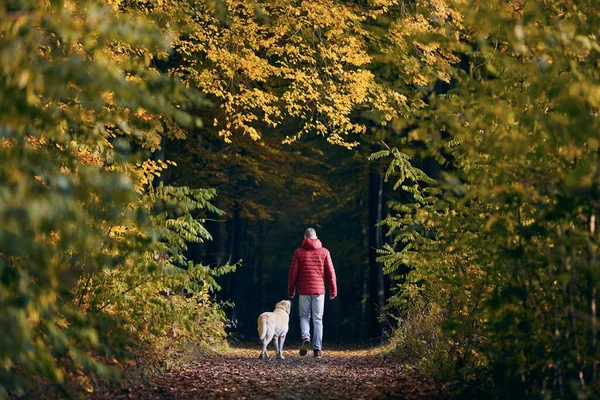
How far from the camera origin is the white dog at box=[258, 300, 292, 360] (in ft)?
51.3

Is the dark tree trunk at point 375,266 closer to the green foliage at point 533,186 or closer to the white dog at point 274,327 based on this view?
the white dog at point 274,327

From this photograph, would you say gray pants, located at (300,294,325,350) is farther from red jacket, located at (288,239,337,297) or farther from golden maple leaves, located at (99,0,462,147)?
golden maple leaves, located at (99,0,462,147)

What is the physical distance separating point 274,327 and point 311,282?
1.25m

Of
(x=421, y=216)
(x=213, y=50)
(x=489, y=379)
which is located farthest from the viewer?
(x=213, y=50)

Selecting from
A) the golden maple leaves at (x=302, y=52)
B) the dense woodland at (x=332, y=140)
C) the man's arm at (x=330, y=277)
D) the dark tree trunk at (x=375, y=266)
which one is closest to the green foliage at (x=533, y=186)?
the dense woodland at (x=332, y=140)

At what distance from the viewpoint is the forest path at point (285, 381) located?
1037cm

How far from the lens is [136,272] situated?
10.5 metres

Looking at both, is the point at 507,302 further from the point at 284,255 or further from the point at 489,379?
the point at 284,255

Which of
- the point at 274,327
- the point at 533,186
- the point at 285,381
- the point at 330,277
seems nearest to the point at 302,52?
the point at 330,277

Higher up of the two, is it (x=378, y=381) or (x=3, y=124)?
(x=3, y=124)

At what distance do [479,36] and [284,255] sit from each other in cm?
3905

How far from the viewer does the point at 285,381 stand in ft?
39.8

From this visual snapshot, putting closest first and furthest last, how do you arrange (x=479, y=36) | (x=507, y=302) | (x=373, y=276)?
(x=479, y=36) < (x=507, y=302) < (x=373, y=276)

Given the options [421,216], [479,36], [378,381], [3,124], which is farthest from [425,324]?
A: [3,124]
